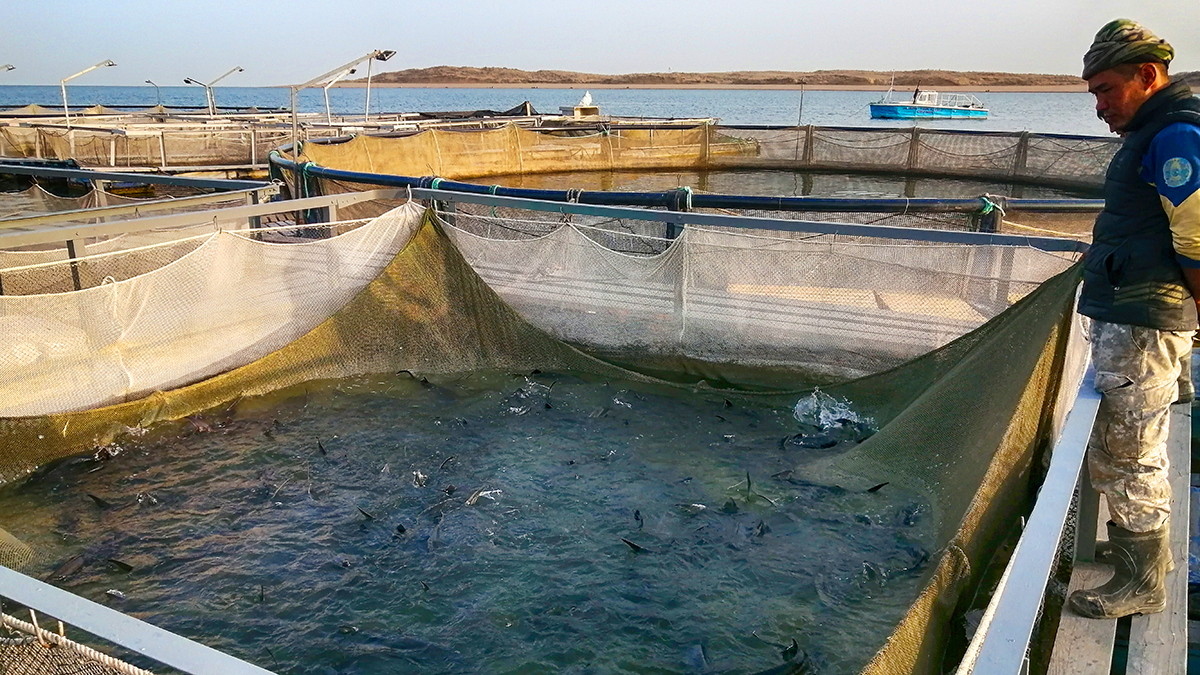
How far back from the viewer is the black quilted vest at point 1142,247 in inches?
127

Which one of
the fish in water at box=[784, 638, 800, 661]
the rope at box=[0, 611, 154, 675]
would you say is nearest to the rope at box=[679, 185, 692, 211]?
the fish in water at box=[784, 638, 800, 661]

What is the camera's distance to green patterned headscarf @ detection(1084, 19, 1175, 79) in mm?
3178

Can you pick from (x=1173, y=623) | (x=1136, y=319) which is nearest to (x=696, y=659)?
(x=1173, y=623)

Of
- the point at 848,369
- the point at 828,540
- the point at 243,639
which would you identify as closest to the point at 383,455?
the point at 243,639

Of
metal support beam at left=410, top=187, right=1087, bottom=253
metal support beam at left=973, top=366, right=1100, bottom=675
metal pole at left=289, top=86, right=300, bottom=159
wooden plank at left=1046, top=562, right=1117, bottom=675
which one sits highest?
metal pole at left=289, top=86, right=300, bottom=159

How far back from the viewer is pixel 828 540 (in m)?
5.29

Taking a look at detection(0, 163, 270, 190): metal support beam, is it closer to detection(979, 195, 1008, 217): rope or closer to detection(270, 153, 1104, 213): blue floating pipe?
detection(270, 153, 1104, 213): blue floating pipe

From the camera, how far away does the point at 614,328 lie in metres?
7.55

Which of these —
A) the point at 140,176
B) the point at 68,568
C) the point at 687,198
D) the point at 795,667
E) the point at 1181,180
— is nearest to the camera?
the point at 1181,180

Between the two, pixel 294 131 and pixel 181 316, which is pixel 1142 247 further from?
pixel 294 131

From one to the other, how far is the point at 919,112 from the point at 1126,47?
7183cm

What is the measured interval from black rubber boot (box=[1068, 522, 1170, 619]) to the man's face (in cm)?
172

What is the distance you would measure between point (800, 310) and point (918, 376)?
1.17 m

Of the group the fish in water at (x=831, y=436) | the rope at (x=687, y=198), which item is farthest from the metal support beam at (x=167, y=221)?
the fish in water at (x=831, y=436)
